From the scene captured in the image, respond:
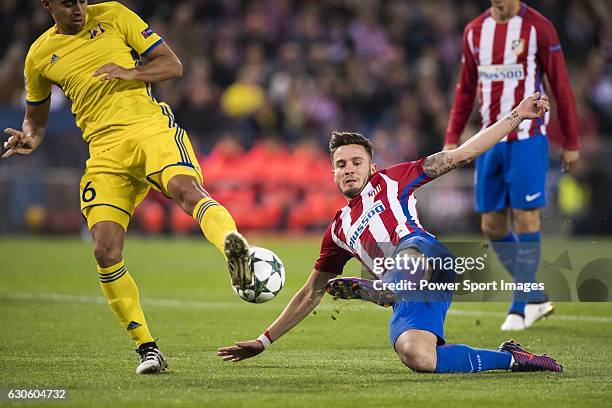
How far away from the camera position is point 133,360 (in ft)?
22.6

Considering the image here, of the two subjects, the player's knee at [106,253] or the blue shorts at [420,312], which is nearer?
the blue shorts at [420,312]

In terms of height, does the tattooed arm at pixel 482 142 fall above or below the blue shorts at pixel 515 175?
above

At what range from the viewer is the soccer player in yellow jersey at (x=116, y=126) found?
640 centimetres

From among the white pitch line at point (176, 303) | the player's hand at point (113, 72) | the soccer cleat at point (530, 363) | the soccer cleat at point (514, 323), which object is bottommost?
the white pitch line at point (176, 303)

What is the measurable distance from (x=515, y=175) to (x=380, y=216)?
→ 2673 mm

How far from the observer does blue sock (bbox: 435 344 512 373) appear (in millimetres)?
6113

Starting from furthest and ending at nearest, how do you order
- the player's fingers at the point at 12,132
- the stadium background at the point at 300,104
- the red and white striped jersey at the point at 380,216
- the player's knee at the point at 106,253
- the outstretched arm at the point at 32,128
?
1. the stadium background at the point at 300,104
2. the outstretched arm at the point at 32,128
3. the player's fingers at the point at 12,132
4. the player's knee at the point at 106,253
5. the red and white striped jersey at the point at 380,216

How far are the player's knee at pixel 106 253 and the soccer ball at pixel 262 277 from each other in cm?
112

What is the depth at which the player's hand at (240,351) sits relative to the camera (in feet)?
20.8

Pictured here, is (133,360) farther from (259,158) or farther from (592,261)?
(259,158)

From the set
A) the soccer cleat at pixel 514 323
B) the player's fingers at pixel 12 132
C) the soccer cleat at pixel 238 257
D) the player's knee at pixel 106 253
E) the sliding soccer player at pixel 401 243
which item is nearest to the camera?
the soccer cleat at pixel 238 257

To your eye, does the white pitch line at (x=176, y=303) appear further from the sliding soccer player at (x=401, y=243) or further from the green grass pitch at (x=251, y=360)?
the sliding soccer player at (x=401, y=243)

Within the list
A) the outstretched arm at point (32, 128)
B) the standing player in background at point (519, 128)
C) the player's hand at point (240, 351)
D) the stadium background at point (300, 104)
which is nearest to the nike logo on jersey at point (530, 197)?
the standing player in background at point (519, 128)

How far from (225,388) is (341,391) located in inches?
24.9
